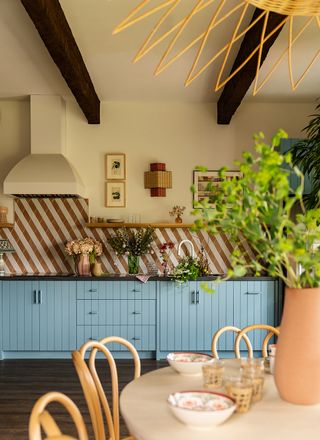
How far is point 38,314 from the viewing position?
544cm

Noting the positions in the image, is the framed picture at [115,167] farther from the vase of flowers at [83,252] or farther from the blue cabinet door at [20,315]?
the blue cabinet door at [20,315]

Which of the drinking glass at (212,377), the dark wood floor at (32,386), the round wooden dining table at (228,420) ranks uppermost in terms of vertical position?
the drinking glass at (212,377)

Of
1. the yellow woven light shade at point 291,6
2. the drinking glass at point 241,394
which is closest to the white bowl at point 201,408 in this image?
the drinking glass at point 241,394

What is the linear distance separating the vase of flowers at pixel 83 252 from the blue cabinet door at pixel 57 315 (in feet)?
0.92

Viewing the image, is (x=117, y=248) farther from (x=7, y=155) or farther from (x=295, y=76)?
(x=295, y=76)

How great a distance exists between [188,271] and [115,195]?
135 cm

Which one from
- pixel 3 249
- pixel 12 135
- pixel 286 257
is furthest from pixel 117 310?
pixel 286 257

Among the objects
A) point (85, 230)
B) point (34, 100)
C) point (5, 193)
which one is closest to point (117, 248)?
point (85, 230)

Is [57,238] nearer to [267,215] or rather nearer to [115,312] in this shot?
[115,312]

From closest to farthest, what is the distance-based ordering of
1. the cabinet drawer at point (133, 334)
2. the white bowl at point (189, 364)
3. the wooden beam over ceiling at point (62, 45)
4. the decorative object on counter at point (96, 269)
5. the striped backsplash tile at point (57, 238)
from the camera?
the white bowl at point (189, 364)
the wooden beam over ceiling at point (62, 45)
the cabinet drawer at point (133, 334)
the decorative object on counter at point (96, 269)
the striped backsplash tile at point (57, 238)

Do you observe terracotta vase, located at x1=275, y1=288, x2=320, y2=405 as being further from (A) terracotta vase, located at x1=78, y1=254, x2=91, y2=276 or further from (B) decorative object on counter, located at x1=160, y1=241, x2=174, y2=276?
(A) terracotta vase, located at x1=78, y1=254, x2=91, y2=276

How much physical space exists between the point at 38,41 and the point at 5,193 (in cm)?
187

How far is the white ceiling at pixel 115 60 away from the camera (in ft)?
12.3

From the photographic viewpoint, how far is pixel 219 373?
1.92 m
